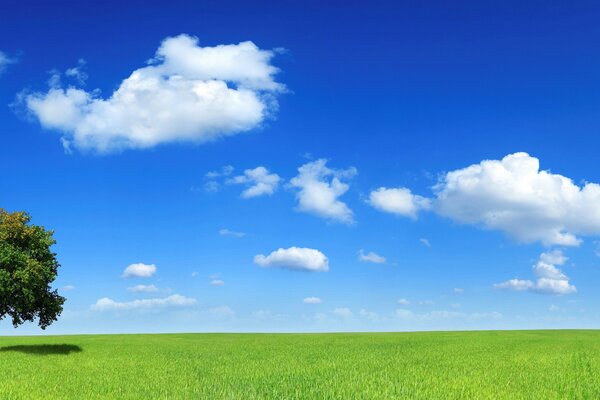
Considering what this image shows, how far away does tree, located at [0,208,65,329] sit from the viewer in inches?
1679

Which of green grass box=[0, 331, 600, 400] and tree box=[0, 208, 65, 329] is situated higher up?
tree box=[0, 208, 65, 329]

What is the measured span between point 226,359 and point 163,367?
531cm

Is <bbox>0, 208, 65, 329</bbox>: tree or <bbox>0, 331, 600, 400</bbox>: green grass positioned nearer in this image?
<bbox>0, 331, 600, 400</bbox>: green grass

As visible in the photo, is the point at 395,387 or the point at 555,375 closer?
the point at 395,387

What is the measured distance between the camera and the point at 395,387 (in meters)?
20.0

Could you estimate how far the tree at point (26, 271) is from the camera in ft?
140

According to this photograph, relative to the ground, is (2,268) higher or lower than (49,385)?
higher

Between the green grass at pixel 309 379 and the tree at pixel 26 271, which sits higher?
the tree at pixel 26 271

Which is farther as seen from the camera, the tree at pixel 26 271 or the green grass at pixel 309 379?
the tree at pixel 26 271

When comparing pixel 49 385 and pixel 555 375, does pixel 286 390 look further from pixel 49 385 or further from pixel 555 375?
pixel 555 375

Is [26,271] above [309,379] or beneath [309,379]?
above

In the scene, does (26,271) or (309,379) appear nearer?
(309,379)

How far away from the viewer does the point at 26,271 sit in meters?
42.8

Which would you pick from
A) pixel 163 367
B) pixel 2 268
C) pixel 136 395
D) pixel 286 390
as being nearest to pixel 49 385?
pixel 136 395
